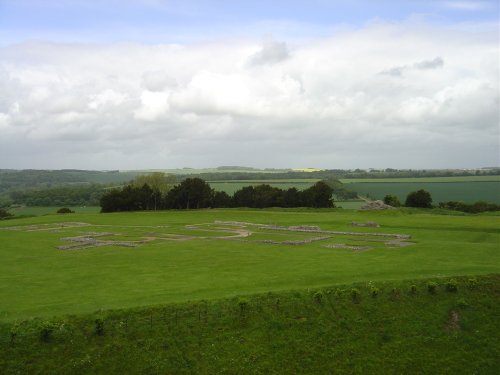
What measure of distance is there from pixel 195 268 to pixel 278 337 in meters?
10.9

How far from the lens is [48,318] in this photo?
1895cm

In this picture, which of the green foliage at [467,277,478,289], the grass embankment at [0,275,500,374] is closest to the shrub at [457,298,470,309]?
the grass embankment at [0,275,500,374]

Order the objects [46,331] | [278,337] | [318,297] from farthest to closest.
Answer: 1. [318,297]
2. [278,337]
3. [46,331]

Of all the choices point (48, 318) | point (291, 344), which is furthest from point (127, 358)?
point (291, 344)

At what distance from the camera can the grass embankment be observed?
58.1 feet

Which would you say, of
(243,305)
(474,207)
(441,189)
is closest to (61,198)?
(474,207)

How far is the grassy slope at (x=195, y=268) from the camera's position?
22062 mm

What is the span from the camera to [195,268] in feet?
95.0

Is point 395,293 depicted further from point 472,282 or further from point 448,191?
point 448,191

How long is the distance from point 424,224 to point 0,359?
46065mm

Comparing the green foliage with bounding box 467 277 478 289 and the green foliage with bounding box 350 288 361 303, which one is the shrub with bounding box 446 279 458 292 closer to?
the green foliage with bounding box 467 277 478 289

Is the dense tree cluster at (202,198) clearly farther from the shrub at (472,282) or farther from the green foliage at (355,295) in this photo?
the green foliage at (355,295)

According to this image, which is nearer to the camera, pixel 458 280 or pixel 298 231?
pixel 458 280

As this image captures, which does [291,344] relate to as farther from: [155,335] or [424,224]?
[424,224]
